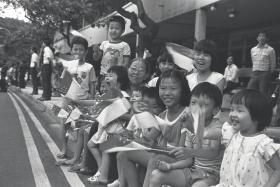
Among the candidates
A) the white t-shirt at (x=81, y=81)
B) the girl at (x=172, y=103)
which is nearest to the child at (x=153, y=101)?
the girl at (x=172, y=103)

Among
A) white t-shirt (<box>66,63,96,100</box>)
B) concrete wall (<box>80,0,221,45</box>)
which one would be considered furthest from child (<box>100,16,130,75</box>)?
concrete wall (<box>80,0,221,45</box>)

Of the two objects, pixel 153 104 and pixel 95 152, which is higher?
pixel 153 104

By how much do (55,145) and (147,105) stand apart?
137 inches

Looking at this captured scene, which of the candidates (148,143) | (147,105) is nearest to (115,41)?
(147,105)

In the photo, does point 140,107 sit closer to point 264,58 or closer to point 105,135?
point 105,135

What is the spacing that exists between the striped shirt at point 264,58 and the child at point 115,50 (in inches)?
188

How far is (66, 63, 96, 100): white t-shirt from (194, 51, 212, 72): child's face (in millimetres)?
2127

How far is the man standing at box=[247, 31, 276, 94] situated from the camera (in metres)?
9.79

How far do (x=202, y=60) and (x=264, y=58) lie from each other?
6.26 metres

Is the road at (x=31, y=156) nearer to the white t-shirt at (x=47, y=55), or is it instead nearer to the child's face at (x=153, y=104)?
the child's face at (x=153, y=104)

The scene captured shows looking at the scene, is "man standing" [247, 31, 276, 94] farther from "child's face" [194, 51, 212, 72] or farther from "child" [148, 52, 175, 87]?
"child's face" [194, 51, 212, 72]

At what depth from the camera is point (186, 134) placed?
328 cm

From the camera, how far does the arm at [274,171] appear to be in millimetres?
2619

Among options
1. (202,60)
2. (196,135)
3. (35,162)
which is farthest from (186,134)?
(35,162)
